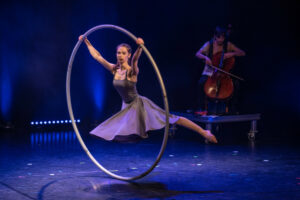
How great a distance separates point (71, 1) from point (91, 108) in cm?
218

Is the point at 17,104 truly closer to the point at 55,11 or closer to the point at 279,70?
the point at 55,11

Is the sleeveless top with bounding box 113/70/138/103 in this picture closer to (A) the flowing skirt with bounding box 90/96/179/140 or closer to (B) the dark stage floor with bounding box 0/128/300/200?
(A) the flowing skirt with bounding box 90/96/179/140

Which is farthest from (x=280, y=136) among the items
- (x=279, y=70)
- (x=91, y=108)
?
(x=91, y=108)

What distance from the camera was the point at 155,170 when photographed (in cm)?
520

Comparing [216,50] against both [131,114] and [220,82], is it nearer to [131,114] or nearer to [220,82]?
[220,82]

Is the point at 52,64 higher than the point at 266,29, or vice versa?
the point at 266,29

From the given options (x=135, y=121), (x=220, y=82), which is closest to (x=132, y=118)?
(x=135, y=121)

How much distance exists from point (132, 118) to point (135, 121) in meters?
0.05

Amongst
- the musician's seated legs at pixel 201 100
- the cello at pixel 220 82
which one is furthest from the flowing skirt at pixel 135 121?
the musician's seated legs at pixel 201 100

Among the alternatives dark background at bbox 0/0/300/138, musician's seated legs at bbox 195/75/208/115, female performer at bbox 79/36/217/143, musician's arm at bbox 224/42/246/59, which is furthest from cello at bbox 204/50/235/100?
female performer at bbox 79/36/217/143

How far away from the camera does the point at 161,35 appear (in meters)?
8.73

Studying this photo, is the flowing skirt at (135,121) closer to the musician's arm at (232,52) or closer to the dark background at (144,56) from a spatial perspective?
the musician's arm at (232,52)

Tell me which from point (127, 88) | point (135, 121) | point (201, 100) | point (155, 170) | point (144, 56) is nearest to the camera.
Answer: point (135, 121)

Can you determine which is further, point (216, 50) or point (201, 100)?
point (201, 100)
